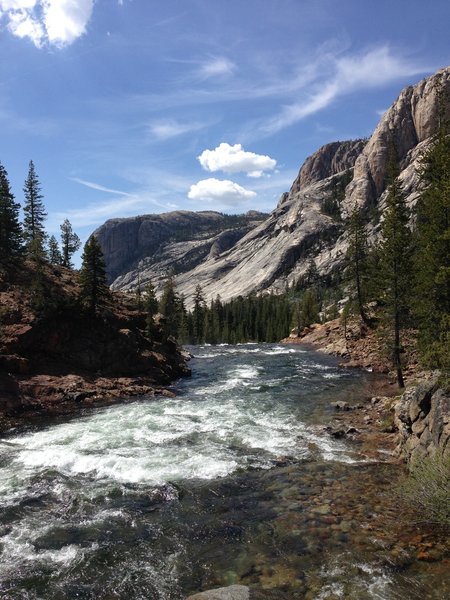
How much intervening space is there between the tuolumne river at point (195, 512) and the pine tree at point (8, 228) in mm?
26684

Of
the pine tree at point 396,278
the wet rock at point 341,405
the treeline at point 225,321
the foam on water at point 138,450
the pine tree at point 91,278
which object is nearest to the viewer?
the foam on water at point 138,450

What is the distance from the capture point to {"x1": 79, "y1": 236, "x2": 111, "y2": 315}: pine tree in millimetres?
40969

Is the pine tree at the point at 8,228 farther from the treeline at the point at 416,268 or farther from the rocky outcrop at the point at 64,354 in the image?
the treeline at the point at 416,268

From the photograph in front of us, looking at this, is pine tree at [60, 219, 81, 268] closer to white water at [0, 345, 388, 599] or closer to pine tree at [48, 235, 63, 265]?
pine tree at [48, 235, 63, 265]

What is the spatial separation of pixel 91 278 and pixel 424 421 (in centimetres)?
3330

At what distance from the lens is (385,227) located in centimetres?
3136

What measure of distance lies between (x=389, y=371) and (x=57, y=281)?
34670 millimetres

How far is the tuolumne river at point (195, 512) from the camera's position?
9.98m

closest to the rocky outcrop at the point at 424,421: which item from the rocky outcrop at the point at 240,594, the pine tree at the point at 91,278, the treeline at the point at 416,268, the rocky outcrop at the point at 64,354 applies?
the treeline at the point at 416,268

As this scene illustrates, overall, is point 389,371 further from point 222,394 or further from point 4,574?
point 4,574

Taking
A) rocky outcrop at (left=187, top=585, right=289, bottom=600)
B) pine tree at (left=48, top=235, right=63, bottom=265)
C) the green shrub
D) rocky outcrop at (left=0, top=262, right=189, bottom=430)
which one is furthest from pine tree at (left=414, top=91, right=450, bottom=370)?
pine tree at (left=48, top=235, right=63, bottom=265)

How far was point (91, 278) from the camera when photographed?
41.1 m

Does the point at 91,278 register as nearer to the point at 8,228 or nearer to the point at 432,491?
the point at 8,228

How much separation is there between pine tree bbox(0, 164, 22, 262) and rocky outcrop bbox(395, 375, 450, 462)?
135 feet
